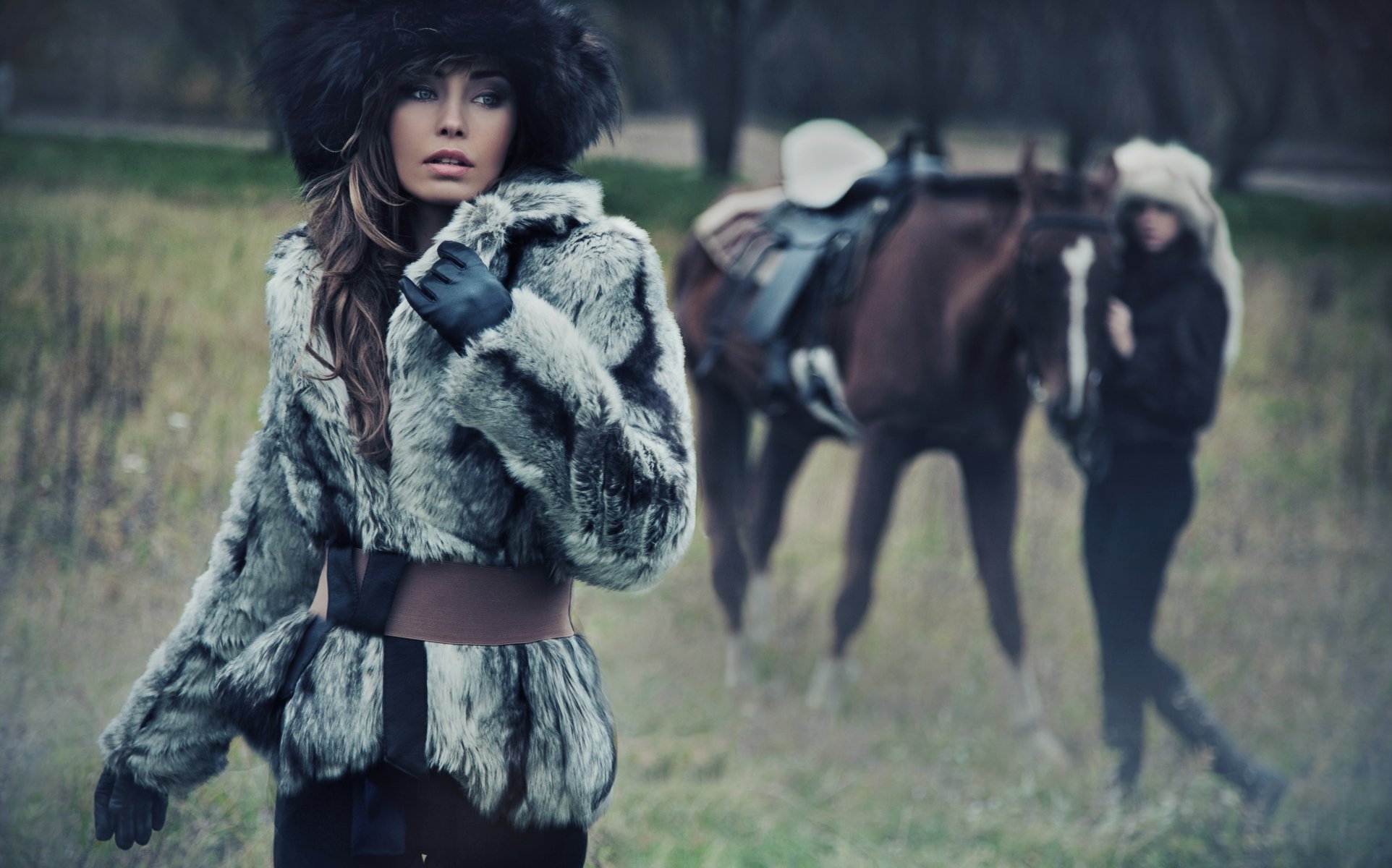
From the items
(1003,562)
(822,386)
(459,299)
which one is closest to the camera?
(459,299)

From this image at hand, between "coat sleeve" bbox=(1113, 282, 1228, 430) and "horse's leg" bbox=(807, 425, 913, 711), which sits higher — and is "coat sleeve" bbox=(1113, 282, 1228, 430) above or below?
above

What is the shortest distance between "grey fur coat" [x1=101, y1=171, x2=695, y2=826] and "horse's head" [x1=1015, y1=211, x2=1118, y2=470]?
2.22 meters

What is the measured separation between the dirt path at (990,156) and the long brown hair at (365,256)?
17.6 feet

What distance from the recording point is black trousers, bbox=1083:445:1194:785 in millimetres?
3604

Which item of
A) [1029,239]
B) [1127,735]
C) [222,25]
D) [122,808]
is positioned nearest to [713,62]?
[222,25]

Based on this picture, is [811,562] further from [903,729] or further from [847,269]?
[847,269]

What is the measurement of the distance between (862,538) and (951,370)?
797mm

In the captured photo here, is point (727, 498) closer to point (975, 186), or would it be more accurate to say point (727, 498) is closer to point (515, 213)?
point (975, 186)

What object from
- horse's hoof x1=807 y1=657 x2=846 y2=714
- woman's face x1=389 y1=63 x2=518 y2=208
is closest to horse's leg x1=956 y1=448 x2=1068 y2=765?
horse's hoof x1=807 y1=657 x2=846 y2=714

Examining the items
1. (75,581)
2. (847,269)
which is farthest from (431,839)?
(847,269)

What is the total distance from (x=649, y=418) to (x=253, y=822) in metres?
2.15

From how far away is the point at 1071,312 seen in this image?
11.2ft

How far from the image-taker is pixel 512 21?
1.57 m

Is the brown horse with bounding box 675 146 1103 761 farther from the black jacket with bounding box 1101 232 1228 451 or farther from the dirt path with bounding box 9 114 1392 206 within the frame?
the dirt path with bounding box 9 114 1392 206
